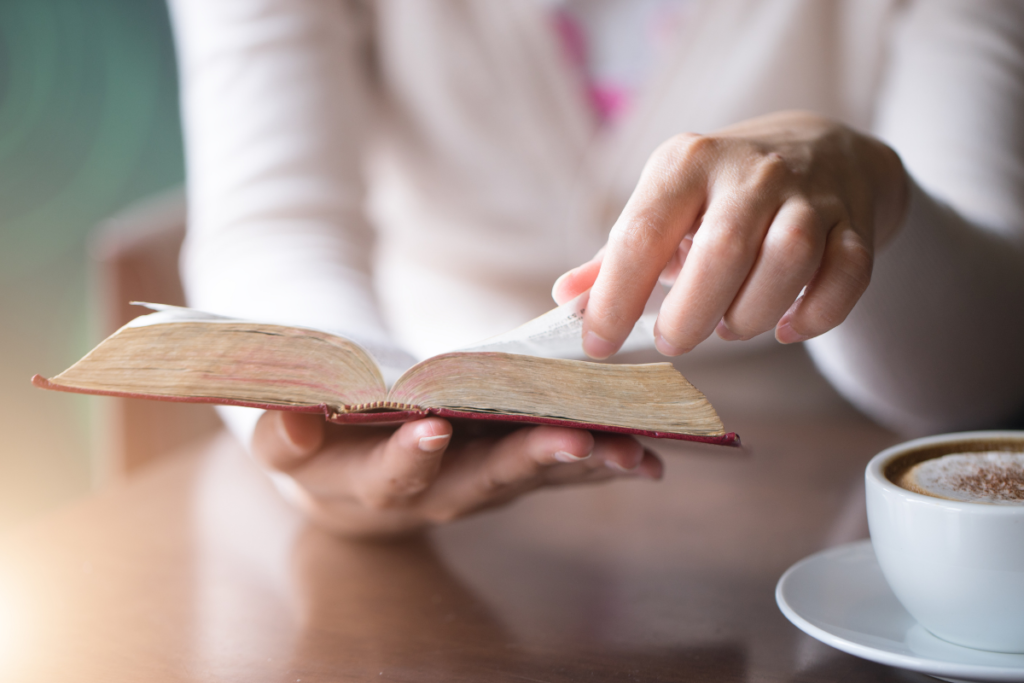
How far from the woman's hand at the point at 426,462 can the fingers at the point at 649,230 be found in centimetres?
8

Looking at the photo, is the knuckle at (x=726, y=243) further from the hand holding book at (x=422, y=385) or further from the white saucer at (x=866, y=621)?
the white saucer at (x=866, y=621)

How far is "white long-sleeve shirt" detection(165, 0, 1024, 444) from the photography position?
767 millimetres

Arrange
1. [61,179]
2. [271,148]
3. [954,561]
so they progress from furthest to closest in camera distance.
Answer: [61,179]
[271,148]
[954,561]

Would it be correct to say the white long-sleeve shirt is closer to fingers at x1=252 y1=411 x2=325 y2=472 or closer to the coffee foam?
fingers at x1=252 y1=411 x2=325 y2=472

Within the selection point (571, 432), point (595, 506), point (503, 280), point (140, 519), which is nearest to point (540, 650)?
point (571, 432)

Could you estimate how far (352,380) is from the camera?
451 mm

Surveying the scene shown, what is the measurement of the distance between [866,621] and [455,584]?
0.96ft

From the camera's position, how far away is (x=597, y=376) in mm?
450

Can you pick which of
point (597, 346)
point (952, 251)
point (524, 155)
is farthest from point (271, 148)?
point (952, 251)

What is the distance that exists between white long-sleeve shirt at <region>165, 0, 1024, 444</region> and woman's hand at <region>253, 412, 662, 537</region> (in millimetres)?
116

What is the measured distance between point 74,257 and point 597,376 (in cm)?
198

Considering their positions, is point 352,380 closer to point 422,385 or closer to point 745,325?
point 422,385

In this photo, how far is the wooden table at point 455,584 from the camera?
485 mm

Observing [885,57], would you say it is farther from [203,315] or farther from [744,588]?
[203,315]
